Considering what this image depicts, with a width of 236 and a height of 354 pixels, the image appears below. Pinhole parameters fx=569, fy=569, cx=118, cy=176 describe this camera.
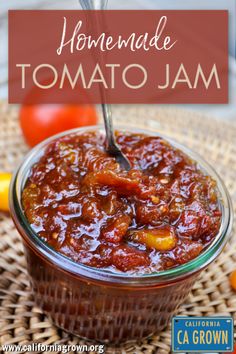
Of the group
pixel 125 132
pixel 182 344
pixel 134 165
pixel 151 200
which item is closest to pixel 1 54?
pixel 125 132

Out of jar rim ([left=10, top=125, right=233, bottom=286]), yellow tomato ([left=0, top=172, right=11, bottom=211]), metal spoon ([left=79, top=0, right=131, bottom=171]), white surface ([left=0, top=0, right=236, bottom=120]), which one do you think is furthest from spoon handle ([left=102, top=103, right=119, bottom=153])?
white surface ([left=0, top=0, right=236, bottom=120])

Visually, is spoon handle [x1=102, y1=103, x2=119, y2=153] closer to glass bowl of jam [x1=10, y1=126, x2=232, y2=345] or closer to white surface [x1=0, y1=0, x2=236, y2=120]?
glass bowl of jam [x1=10, y1=126, x2=232, y2=345]

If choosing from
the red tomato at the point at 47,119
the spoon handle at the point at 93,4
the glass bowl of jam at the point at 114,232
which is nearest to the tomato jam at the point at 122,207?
the glass bowl of jam at the point at 114,232

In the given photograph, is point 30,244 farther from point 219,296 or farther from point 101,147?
point 219,296

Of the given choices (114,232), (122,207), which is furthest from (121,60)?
(114,232)

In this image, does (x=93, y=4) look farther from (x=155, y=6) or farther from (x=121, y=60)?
(x=155, y=6)

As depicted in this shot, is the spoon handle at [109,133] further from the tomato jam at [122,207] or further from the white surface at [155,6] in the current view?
the white surface at [155,6]
